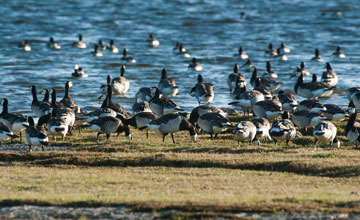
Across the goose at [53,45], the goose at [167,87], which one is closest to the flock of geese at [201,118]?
the goose at [167,87]

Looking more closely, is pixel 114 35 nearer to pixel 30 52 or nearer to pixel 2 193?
pixel 30 52

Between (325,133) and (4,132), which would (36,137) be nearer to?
(4,132)

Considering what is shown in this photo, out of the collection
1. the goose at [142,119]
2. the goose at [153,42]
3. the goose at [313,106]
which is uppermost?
the goose at [313,106]

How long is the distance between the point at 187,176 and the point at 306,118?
341 inches

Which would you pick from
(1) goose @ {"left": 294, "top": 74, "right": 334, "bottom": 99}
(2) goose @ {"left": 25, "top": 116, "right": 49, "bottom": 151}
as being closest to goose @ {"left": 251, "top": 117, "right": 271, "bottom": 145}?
(2) goose @ {"left": 25, "top": 116, "right": 49, "bottom": 151}

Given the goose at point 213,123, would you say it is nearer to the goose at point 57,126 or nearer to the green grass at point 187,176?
the green grass at point 187,176

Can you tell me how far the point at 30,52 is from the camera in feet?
172

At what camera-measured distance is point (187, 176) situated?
16.8 m

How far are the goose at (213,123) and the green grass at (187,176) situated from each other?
1.72ft

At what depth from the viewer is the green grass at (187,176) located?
44.7ft

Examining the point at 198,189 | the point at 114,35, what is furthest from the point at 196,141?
the point at 114,35

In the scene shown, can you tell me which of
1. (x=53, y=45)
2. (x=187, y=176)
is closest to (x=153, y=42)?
(x=53, y=45)

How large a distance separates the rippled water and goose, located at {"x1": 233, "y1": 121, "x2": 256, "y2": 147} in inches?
463

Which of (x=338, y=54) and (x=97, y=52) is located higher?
(x=338, y=54)
